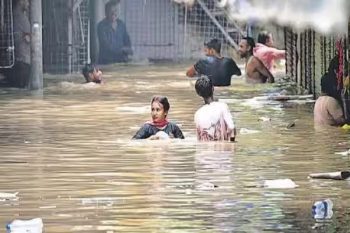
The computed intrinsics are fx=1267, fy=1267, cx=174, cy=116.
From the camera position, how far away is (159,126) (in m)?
14.1

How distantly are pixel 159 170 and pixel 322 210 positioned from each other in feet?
10.2

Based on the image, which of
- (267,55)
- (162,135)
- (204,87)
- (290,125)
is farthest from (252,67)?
(204,87)

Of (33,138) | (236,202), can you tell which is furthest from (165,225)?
(33,138)

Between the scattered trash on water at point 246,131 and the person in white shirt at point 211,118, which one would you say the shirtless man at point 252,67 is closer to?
the scattered trash on water at point 246,131

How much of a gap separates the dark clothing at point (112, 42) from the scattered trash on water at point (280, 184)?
2276 centimetres

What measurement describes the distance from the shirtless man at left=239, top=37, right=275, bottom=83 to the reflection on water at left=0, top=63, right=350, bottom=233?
3.39m

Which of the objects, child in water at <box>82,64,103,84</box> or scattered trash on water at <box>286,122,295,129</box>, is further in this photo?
child in water at <box>82,64,103,84</box>

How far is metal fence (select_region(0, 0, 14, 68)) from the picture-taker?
81.5 ft

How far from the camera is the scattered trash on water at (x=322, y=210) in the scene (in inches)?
347

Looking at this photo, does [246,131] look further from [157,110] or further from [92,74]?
[92,74]

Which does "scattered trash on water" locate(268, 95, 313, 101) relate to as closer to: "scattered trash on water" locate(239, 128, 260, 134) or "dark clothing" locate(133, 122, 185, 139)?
"scattered trash on water" locate(239, 128, 260, 134)

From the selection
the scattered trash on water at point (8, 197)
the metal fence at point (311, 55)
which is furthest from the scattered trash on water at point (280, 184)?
the metal fence at point (311, 55)

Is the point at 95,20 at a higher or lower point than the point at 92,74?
higher

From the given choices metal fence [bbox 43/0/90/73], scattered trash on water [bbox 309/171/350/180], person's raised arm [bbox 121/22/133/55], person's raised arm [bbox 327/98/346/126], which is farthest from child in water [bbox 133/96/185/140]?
person's raised arm [bbox 121/22/133/55]
